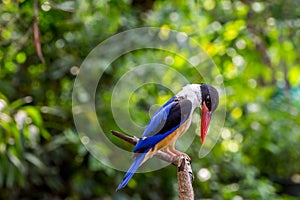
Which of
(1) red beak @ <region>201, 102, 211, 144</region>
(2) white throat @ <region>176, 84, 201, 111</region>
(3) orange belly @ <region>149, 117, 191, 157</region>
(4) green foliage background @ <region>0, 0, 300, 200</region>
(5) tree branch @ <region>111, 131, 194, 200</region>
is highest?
(2) white throat @ <region>176, 84, 201, 111</region>

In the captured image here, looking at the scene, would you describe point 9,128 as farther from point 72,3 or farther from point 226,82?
point 226,82

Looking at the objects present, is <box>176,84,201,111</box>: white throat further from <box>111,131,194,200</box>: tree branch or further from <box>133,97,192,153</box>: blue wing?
<box>111,131,194,200</box>: tree branch

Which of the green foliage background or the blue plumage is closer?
the blue plumage

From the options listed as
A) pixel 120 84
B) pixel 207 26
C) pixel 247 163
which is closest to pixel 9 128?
pixel 120 84

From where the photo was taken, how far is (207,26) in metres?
2.36

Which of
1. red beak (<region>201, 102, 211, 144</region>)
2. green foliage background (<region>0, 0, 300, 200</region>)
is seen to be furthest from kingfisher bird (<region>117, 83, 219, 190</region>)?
green foliage background (<region>0, 0, 300, 200</region>)

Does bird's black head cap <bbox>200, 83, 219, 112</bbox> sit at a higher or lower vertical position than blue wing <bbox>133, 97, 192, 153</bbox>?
higher

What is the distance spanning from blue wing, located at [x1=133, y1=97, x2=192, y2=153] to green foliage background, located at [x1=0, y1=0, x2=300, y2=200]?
3.53ft

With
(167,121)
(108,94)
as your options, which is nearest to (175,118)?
(167,121)

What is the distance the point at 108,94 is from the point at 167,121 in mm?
1409

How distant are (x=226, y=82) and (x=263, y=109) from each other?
431mm

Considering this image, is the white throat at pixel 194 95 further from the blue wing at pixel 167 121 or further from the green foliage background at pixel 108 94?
the green foliage background at pixel 108 94

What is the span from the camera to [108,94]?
7.45 ft

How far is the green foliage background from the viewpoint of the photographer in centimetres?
206
